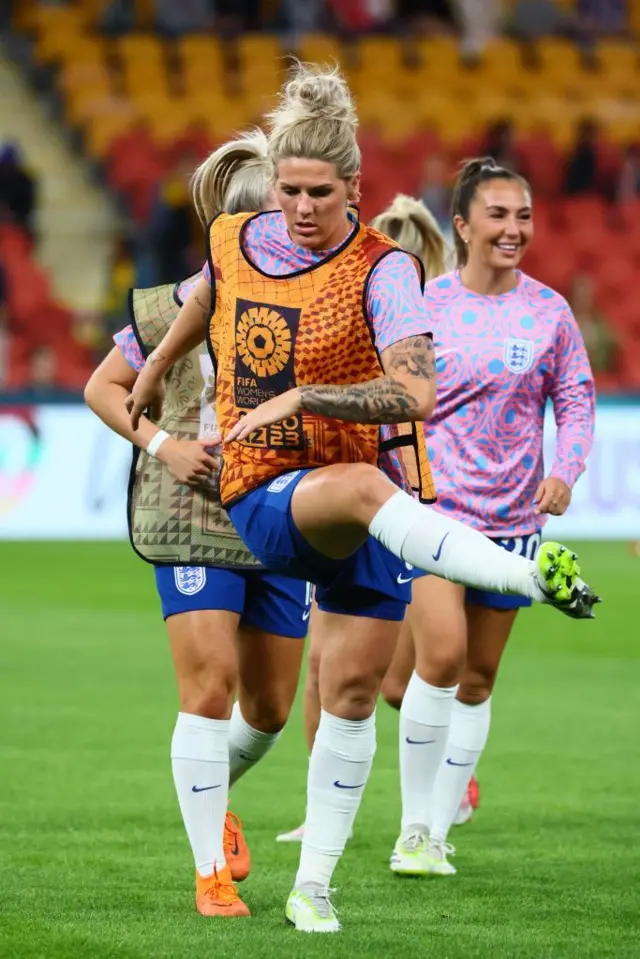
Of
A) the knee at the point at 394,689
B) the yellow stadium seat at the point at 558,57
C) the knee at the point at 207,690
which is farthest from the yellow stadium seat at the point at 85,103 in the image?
the knee at the point at 207,690

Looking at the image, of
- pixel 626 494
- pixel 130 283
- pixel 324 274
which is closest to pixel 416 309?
pixel 324 274

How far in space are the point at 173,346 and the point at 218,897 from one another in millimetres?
1435

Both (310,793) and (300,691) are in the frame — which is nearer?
(310,793)

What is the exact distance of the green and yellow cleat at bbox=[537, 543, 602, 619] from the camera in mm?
3695

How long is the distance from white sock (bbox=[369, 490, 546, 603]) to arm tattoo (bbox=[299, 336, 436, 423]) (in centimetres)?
20

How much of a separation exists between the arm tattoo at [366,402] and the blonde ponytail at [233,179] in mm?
1181

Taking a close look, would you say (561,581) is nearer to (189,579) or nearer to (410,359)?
(410,359)

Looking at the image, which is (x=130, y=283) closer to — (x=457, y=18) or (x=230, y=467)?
(x=457, y=18)

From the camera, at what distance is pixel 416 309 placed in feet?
13.2

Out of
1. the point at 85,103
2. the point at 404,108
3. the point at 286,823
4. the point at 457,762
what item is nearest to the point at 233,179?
the point at 457,762

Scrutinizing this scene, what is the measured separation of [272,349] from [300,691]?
18.2ft

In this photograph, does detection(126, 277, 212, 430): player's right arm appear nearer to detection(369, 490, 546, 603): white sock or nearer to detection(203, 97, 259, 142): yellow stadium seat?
detection(369, 490, 546, 603): white sock

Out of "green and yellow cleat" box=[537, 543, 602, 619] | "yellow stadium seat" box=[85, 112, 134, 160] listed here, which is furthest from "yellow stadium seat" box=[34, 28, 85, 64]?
"green and yellow cleat" box=[537, 543, 602, 619]

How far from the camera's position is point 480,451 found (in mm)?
5617
